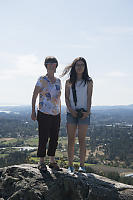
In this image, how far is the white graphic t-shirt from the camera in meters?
5.46

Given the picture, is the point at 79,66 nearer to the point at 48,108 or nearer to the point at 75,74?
the point at 75,74

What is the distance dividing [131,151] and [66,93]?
10874 cm

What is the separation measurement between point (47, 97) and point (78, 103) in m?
0.75

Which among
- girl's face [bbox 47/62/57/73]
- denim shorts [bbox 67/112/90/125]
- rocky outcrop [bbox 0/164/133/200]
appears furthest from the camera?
denim shorts [bbox 67/112/90/125]

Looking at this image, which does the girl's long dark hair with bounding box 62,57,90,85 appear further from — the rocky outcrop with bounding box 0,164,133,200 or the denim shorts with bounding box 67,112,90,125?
the rocky outcrop with bounding box 0,164,133,200

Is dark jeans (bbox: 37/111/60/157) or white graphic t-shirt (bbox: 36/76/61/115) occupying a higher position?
white graphic t-shirt (bbox: 36/76/61/115)

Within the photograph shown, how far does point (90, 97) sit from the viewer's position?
5781 mm

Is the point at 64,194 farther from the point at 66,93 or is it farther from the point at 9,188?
the point at 66,93

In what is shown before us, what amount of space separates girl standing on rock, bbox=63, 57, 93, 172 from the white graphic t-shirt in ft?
1.10

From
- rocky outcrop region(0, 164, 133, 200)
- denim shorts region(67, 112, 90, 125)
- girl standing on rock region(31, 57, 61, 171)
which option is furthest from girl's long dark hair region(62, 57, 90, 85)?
rocky outcrop region(0, 164, 133, 200)

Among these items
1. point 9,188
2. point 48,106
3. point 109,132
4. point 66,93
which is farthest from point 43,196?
point 109,132

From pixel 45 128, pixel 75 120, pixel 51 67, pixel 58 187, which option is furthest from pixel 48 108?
pixel 58 187

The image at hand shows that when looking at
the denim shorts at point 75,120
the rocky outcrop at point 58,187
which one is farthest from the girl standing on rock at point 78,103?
the rocky outcrop at point 58,187

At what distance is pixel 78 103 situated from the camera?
18.7 feet
